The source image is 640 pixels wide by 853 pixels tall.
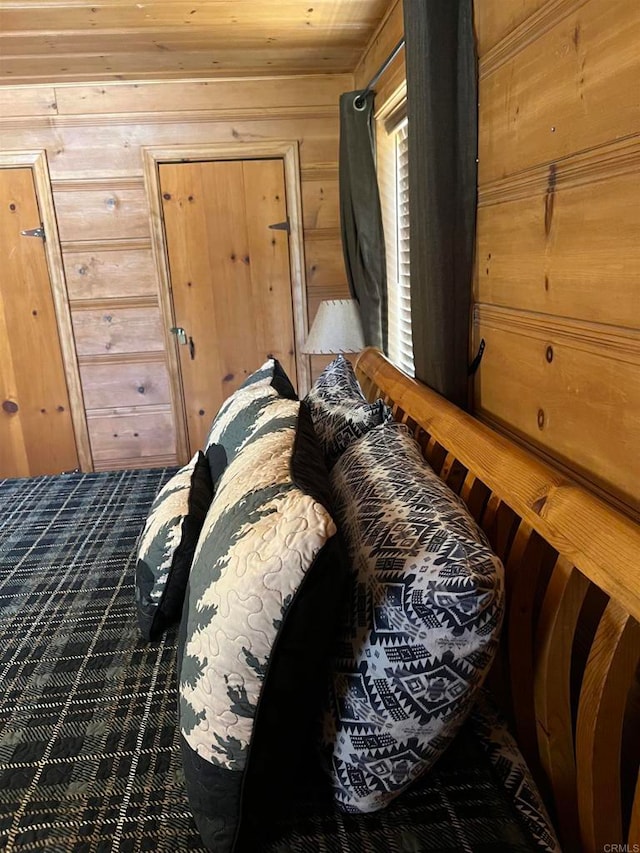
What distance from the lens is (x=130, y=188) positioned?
3.37 meters

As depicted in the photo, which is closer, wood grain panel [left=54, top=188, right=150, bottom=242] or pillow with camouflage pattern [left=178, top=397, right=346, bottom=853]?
pillow with camouflage pattern [left=178, top=397, right=346, bottom=853]

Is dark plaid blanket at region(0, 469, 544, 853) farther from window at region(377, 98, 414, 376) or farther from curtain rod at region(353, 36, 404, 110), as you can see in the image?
curtain rod at region(353, 36, 404, 110)

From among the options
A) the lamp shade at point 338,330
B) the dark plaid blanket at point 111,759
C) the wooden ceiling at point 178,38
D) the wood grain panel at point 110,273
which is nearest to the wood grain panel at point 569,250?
the dark plaid blanket at point 111,759

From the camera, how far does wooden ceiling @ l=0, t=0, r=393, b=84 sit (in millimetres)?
2359

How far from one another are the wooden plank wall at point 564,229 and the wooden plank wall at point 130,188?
2.05 m

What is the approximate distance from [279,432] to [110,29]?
2.19m

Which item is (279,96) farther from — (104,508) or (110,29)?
(104,508)

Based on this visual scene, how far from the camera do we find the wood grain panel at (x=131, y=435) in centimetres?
363

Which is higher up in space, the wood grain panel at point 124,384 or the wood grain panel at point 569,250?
the wood grain panel at point 569,250

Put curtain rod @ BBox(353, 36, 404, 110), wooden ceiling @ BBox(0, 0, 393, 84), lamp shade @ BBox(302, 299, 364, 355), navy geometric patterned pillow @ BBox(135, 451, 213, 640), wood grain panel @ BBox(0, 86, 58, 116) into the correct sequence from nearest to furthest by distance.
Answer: navy geometric patterned pillow @ BBox(135, 451, 213, 640), curtain rod @ BBox(353, 36, 404, 110), wooden ceiling @ BBox(0, 0, 393, 84), lamp shade @ BBox(302, 299, 364, 355), wood grain panel @ BBox(0, 86, 58, 116)

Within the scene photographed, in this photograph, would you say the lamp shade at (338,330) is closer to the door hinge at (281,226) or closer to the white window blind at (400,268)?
the white window blind at (400,268)

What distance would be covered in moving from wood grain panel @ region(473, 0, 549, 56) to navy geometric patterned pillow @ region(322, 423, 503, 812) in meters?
0.99

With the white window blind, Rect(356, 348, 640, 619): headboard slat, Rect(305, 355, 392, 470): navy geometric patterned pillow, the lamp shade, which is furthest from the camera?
the lamp shade

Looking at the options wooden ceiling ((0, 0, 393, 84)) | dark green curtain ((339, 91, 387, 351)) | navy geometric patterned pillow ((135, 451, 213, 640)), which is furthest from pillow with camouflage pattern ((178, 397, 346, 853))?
wooden ceiling ((0, 0, 393, 84))
